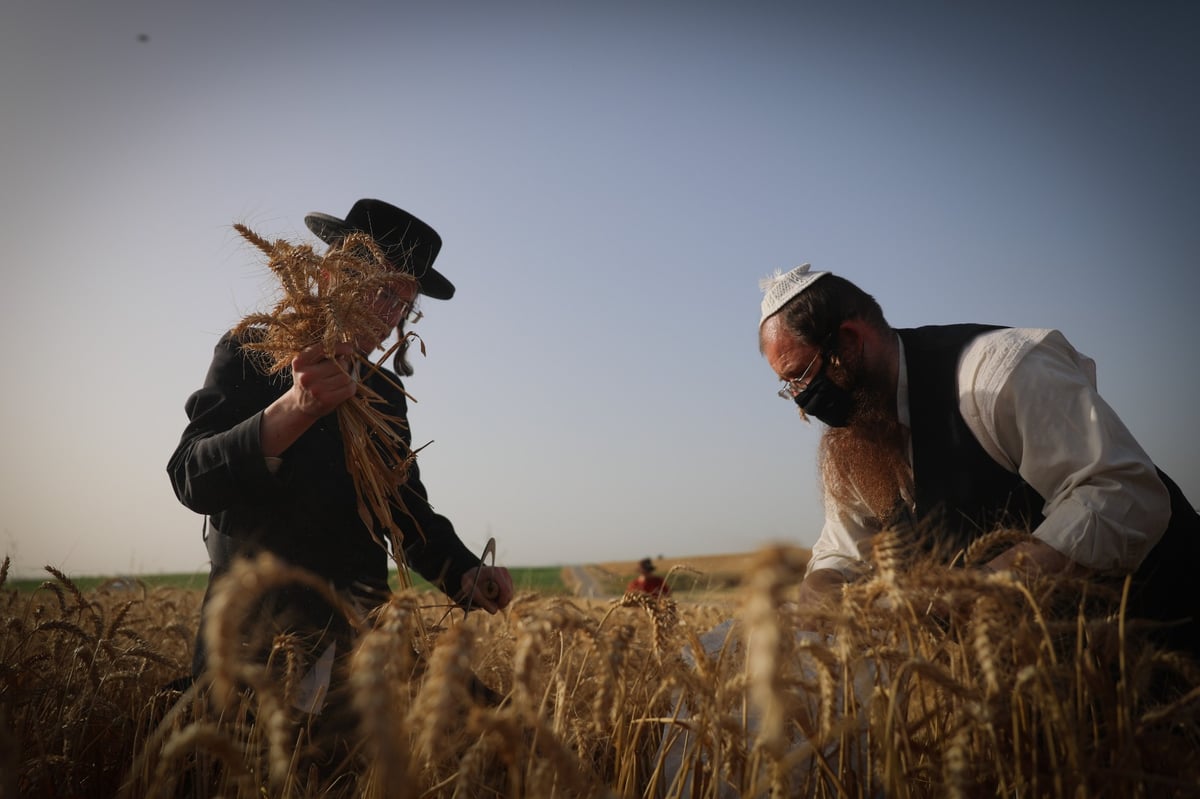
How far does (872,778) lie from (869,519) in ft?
5.81

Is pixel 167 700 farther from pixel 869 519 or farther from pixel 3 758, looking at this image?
pixel 869 519

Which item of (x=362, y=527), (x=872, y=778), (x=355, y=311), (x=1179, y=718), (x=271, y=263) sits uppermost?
(x=271, y=263)

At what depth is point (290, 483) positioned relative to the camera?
2.48m

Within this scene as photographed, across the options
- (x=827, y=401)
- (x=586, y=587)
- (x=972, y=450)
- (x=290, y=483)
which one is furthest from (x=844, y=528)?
(x=586, y=587)

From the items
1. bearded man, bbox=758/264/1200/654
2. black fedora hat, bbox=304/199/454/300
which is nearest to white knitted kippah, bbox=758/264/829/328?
bearded man, bbox=758/264/1200/654

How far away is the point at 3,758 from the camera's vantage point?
787 mm

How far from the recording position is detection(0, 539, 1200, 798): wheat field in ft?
2.70

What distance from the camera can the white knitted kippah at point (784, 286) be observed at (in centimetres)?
323

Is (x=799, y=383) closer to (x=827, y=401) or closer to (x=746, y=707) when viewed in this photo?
(x=827, y=401)

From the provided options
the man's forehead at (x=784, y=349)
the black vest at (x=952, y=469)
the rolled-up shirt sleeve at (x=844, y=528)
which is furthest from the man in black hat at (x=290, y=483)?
the black vest at (x=952, y=469)

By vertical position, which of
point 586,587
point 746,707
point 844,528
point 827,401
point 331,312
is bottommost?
point 586,587

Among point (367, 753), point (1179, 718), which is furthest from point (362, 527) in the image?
point (1179, 718)

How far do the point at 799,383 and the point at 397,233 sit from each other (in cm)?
200

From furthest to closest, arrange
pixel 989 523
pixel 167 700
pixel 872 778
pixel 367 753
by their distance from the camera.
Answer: pixel 989 523, pixel 167 700, pixel 367 753, pixel 872 778
